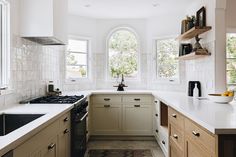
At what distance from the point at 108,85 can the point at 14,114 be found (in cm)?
330

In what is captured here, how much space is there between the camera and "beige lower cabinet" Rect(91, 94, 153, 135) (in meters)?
4.52

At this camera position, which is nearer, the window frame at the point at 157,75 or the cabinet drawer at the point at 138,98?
the cabinet drawer at the point at 138,98

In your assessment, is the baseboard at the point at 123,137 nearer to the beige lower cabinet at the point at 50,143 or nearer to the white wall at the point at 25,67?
the white wall at the point at 25,67

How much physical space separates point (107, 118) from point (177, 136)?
2168 millimetres

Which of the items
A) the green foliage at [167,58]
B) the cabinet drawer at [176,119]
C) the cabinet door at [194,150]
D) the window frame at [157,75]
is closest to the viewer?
the cabinet door at [194,150]

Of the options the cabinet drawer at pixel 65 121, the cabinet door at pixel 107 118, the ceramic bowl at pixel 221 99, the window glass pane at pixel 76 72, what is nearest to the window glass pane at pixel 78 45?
the window glass pane at pixel 76 72

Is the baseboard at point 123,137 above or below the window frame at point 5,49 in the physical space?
below

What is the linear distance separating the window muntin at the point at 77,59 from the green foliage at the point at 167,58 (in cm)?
158

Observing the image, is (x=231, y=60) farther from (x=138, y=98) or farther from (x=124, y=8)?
(x=124, y=8)

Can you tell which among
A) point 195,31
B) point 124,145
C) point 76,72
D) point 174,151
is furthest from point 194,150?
point 76,72

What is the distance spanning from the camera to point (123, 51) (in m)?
5.35

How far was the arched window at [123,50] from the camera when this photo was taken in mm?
5301

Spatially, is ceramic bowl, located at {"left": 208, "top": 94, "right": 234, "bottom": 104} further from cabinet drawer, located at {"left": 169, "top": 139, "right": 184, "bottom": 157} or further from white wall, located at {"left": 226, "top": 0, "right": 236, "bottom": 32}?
white wall, located at {"left": 226, "top": 0, "right": 236, "bottom": 32}

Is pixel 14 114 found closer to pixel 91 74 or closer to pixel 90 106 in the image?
→ pixel 90 106
